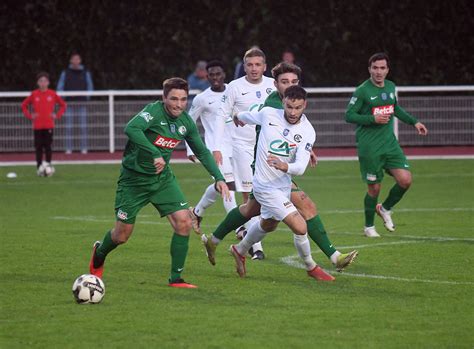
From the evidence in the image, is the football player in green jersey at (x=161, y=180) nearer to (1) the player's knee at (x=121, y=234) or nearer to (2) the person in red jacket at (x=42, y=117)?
(1) the player's knee at (x=121, y=234)

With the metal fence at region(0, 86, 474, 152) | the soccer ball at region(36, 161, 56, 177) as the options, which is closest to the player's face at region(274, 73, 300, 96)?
the soccer ball at region(36, 161, 56, 177)

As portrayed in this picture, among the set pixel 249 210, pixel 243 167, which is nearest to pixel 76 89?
pixel 243 167

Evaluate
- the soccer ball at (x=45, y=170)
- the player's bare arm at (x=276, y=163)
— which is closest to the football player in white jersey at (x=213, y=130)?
the player's bare arm at (x=276, y=163)

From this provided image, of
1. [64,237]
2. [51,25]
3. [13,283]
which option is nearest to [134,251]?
[64,237]

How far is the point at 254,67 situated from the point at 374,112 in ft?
7.14

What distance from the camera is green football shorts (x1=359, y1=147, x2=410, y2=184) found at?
1491 centimetres

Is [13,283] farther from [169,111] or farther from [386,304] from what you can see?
[386,304]

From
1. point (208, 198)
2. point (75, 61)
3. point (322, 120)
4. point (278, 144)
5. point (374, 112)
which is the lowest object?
point (322, 120)

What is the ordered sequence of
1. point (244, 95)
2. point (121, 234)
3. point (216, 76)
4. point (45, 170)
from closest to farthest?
1. point (121, 234)
2. point (244, 95)
3. point (216, 76)
4. point (45, 170)

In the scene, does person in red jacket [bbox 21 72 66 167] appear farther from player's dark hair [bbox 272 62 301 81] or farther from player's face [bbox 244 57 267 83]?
player's dark hair [bbox 272 62 301 81]

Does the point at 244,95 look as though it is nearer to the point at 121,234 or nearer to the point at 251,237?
the point at 251,237

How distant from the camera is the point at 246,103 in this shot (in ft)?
44.7

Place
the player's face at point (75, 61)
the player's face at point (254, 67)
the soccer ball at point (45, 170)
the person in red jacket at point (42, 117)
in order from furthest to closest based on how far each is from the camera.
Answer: the player's face at point (75, 61) < the person in red jacket at point (42, 117) < the soccer ball at point (45, 170) < the player's face at point (254, 67)

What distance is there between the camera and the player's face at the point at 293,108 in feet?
36.0
